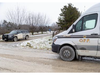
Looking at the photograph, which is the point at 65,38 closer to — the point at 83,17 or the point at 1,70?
the point at 83,17

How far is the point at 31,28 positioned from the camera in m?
33.6

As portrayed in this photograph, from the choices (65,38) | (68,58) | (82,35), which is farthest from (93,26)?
(68,58)

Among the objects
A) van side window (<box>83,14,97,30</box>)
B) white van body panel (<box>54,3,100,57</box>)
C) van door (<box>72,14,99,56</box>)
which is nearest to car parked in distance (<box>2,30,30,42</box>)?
white van body panel (<box>54,3,100,57</box>)

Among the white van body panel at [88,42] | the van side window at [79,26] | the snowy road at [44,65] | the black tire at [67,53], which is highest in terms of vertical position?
the van side window at [79,26]

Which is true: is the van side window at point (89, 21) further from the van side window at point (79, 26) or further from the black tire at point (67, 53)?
the black tire at point (67, 53)

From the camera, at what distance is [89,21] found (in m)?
4.96

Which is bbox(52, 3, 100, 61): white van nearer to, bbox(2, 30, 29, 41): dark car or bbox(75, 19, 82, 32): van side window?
bbox(75, 19, 82, 32): van side window

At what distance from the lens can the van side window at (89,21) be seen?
15.9 ft

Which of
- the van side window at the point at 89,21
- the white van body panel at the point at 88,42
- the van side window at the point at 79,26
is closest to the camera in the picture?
the white van body panel at the point at 88,42

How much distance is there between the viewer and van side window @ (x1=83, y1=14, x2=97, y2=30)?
485cm

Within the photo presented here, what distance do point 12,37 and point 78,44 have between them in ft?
42.5

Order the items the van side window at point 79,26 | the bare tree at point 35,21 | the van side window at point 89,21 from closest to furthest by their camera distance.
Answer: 1. the van side window at point 89,21
2. the van side window at point 79,26
3. the bare tree at point 35,21

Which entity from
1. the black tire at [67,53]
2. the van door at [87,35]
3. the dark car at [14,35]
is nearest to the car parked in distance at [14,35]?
the dark car at [14,35]

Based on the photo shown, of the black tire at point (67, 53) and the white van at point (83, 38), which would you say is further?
the black tire at point (67, 53)
